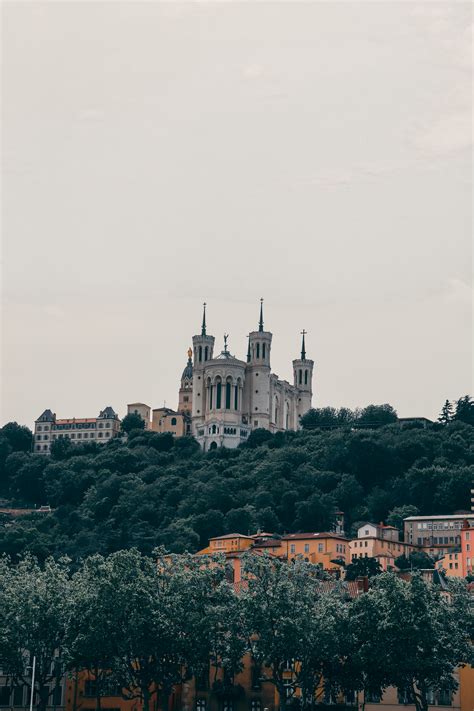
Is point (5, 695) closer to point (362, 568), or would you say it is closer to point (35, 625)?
point (35, 625)

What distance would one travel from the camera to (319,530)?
174 meters

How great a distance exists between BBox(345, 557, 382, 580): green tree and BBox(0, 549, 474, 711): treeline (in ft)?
96.5

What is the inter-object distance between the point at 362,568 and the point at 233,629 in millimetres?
42567

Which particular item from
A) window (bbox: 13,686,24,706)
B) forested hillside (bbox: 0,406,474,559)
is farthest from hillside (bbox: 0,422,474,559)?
window (bbox: 13,686,24,706)

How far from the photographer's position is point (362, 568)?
136 m

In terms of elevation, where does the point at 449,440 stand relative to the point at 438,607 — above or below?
above

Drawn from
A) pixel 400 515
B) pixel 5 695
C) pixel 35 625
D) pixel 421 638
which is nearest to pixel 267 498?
pixel 400 515

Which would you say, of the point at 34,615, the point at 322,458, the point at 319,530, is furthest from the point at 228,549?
the point at 34,615

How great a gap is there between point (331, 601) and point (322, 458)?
102 metres

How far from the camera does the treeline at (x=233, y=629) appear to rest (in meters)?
91.9

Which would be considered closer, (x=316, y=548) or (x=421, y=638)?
(x=421, y=638)

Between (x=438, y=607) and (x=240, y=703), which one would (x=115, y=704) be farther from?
(x=438, y=607)

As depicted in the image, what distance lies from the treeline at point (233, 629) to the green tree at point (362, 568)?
2942cm

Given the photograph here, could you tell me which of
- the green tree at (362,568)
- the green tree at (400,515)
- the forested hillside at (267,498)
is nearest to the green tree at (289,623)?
the green tree at (362,568)
